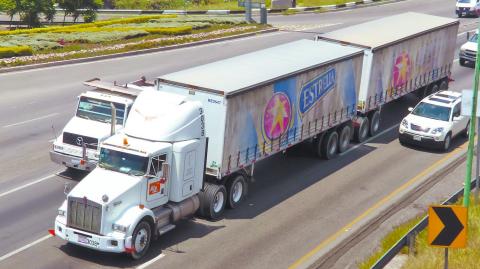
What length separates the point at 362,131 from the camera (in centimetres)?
3294

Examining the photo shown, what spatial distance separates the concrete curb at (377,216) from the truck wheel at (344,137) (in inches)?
137

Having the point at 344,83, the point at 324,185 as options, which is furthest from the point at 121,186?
the point at 344,83

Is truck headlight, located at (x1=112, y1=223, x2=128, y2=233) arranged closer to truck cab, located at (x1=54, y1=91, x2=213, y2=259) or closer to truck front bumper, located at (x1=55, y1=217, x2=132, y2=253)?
truck cab, located at (x1=54, y1=91, x2=213, y2=259)

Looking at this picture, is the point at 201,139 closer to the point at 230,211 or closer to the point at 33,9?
the point at 230,211

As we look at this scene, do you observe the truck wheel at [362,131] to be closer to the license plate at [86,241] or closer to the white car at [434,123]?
Answer: the white car at [434,123]

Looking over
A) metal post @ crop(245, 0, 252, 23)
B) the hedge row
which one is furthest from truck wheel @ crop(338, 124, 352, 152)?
metal post @ crop(245, 0, 252, 23)

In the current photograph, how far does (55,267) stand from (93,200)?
183cm

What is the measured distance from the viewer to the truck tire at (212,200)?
75.8ft

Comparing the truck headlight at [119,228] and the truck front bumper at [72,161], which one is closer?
the truck headlight at [119,228]

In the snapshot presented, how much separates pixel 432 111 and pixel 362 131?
2955 millimetres

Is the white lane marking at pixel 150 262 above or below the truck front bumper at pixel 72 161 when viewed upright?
below

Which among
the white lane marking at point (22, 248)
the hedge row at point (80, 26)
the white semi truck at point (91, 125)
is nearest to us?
the white lane marking at point (22, 248)

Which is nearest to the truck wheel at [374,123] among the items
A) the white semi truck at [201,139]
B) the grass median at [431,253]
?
the white semi truck at [201,139]

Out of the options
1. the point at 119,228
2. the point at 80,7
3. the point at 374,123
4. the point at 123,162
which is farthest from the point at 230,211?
the point at 80,7
